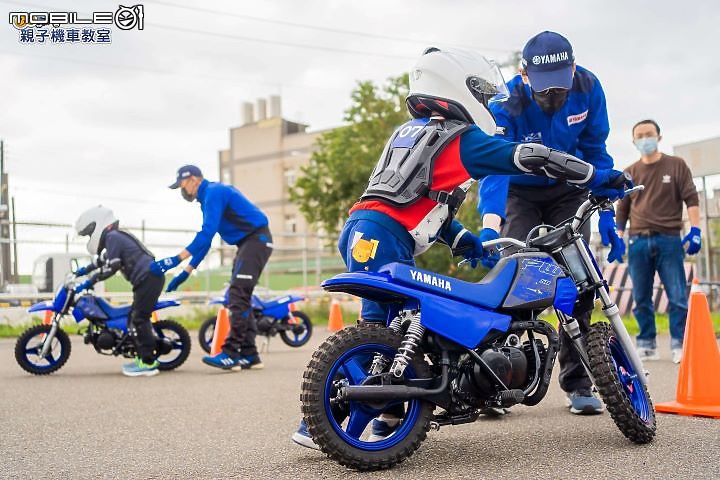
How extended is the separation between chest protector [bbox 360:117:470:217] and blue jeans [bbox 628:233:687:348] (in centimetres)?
494

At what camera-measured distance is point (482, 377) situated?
3.88 meters

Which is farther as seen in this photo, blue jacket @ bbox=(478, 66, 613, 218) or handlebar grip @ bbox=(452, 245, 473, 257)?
blue jacket @ bbox=(478, 66, 613, 218)

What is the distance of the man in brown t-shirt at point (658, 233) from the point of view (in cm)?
841

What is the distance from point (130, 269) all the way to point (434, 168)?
6.24 m

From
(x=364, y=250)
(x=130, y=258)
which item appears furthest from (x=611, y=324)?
(x=130, y=258)

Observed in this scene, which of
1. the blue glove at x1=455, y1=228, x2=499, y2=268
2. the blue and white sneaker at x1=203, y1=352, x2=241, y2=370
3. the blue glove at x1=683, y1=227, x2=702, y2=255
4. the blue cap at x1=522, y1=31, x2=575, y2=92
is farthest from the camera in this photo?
the blue and white sneaker at x1=203, y1=352, x2=241, y2=370

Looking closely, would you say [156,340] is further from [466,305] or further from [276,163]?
[276,163]

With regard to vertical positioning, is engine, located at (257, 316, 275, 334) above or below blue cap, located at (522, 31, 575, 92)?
below

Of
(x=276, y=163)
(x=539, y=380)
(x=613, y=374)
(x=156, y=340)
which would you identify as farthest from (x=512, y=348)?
(x=276, y=163)

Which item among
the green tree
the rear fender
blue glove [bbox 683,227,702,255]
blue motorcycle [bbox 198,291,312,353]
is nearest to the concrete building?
the green tree

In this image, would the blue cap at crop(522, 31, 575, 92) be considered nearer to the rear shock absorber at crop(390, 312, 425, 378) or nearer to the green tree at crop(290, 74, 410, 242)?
the rear shock absorber at crop(390, 312, 425, 378)

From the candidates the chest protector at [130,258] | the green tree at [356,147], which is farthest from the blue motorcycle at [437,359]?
the green tree at [356,147]

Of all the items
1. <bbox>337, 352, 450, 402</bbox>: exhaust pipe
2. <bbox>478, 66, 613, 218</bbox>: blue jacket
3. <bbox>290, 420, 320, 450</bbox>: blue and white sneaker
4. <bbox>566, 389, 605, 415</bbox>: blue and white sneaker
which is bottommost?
<bbox>566, 389, 605, 415</bbox>: blue and white sneaker

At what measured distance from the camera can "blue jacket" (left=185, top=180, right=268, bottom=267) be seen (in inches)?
348
